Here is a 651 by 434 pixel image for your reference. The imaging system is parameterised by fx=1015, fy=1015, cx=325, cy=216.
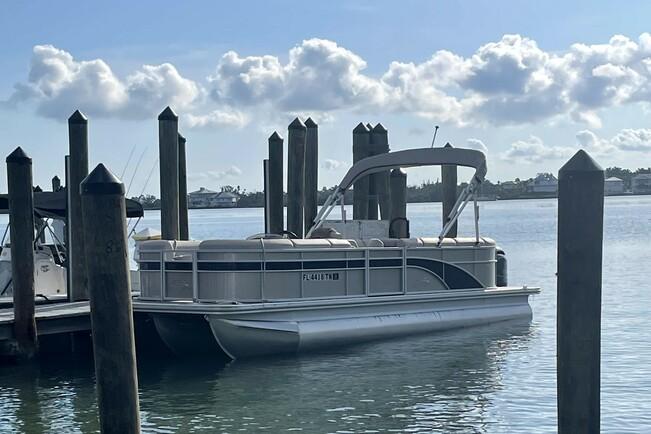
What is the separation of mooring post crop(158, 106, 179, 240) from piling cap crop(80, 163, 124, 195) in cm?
1083

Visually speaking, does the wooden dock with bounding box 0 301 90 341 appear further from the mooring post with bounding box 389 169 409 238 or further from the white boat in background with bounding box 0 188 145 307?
the mooring post with bounding box 389 169 409 238

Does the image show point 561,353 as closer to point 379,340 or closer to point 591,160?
point 591,160

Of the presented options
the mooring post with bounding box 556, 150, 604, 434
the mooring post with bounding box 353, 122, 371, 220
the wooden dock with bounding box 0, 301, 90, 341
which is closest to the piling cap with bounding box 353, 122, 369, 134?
the mooring post with bounding box 353, 122, 371, 220

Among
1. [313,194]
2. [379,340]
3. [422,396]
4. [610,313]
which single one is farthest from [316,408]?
[610,313]

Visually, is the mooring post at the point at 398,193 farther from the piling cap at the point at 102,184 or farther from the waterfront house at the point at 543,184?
the waterfront house at the point at 543,184

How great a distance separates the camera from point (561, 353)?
7.65 meters

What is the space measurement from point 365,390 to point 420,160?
263 inches

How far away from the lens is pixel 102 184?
7.55 metres

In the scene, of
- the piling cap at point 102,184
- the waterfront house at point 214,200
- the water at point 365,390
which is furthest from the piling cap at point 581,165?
the waterfront house at point 214,200

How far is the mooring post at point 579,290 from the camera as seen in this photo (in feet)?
24.3

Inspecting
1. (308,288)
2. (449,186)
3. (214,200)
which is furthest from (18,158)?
(214,200)

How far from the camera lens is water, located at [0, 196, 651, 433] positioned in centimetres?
1270

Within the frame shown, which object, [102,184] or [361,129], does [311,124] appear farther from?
[102,184]

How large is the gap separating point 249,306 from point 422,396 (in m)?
3.15
